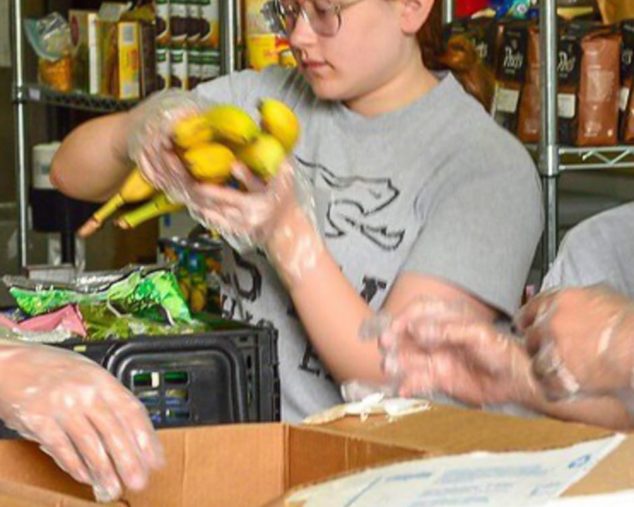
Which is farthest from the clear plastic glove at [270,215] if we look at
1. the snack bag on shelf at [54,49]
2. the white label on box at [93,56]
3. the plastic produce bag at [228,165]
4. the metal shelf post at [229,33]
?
the snack bag on shelf at [54,49]

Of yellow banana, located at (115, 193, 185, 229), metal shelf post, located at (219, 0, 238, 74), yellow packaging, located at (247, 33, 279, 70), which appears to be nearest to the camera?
yellow banana, located at (115, 193, 185, 229)

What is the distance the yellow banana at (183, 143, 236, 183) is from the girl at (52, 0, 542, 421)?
0.06 meters

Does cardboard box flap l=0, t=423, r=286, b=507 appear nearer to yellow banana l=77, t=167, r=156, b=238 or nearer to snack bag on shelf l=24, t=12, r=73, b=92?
yellow banana l=77, t=167, r=156, b=238

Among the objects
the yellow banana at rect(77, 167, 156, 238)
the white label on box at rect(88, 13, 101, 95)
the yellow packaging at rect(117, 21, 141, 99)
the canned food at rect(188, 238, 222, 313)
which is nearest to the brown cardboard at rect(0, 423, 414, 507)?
the yellow banana at rect(77, 167, 156, 238)

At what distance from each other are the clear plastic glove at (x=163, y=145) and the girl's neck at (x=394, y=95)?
240mm

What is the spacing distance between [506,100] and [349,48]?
0.78 metres

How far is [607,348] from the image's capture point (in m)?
1.13

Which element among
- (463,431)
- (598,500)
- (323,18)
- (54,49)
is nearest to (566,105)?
(323,18)

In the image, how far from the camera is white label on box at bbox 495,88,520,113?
272 cm

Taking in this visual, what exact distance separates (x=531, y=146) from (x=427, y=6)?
704mm

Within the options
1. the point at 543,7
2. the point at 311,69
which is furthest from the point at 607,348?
the point at 543,7

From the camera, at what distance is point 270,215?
5.87ft

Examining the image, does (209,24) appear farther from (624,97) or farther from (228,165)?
(228,165)

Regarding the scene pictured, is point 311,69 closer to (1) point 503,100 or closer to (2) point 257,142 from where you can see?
(2) point 257,142
